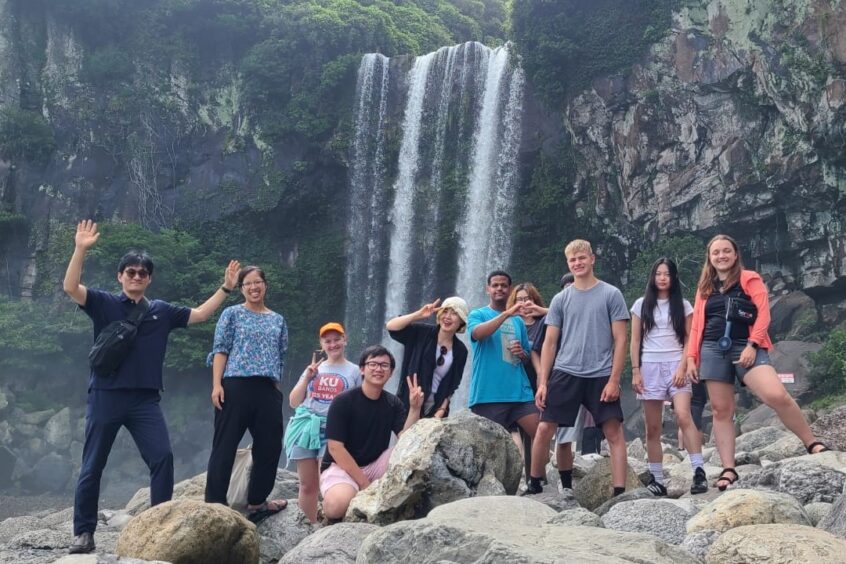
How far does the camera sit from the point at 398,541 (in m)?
3.23

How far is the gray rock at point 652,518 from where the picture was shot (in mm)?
4258

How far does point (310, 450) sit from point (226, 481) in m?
0.57

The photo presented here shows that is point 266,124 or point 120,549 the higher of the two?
point 266,124

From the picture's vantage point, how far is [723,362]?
5199 millimetres

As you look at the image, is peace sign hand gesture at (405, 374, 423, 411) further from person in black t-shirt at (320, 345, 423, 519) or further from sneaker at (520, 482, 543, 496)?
sneaker at (520, 482, 543, 496)

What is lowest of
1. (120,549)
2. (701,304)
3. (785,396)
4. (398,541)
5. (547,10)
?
(120,549)

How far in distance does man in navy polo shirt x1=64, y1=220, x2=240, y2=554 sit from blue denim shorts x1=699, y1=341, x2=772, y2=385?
333cm

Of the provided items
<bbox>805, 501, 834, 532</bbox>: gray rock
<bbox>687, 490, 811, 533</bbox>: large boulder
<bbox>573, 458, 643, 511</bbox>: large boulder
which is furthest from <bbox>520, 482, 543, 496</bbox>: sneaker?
<bbox>805, 501, 834, 532</bbox>: gray rock

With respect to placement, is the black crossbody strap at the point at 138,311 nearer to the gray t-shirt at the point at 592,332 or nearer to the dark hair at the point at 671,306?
the gray t-shirt at the point at 592,332

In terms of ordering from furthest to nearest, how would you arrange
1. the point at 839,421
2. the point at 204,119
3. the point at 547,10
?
the point at 204,119, the point at 547,10, the point at 839,421

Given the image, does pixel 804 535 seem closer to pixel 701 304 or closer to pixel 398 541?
pixel 398 541

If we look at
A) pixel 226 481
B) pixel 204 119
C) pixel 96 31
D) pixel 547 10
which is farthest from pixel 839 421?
pixel 96 31

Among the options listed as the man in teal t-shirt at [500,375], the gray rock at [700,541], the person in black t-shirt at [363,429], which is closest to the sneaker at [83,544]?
the person in black t-shirt at [363,429]

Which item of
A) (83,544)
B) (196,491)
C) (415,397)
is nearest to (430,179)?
(196,491)
